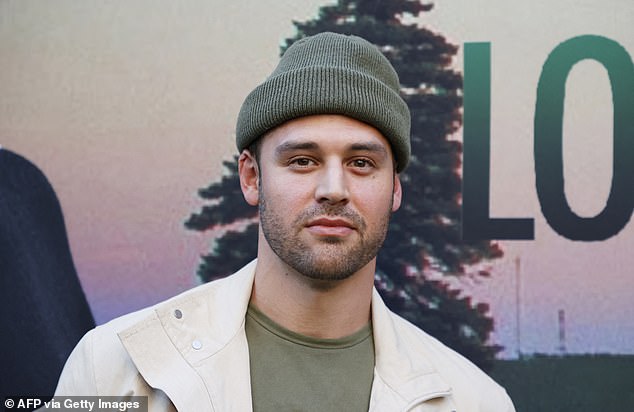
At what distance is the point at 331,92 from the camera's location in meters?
2.13

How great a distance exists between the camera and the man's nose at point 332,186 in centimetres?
204

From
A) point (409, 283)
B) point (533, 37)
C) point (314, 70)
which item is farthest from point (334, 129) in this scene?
point (533, 37)

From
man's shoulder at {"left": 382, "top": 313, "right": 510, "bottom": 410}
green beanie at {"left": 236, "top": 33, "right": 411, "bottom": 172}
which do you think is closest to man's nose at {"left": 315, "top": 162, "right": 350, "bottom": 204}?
green beanie at {"left": 236, "top": 33, "right": 411, "bottom": 172}

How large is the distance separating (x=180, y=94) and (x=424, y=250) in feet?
3.49

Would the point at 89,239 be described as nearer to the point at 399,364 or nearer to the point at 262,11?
the point at 262,11

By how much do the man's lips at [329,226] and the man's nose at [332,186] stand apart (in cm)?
5

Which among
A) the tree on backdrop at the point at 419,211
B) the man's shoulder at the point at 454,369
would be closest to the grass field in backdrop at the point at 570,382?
the tree on backdrop at the point at 419,211

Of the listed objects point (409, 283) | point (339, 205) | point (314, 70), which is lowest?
point (409, 283)

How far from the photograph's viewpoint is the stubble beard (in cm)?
208

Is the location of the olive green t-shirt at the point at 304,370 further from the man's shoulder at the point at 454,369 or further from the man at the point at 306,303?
the man's shoulder at the point at 454,369

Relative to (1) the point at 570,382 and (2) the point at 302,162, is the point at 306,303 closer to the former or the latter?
(2) the point at 302,162

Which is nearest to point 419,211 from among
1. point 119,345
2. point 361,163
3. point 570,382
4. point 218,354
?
point 361,163

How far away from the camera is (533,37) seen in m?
2.81

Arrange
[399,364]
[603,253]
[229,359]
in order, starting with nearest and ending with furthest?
[229,359], [399,364], [603,253]
